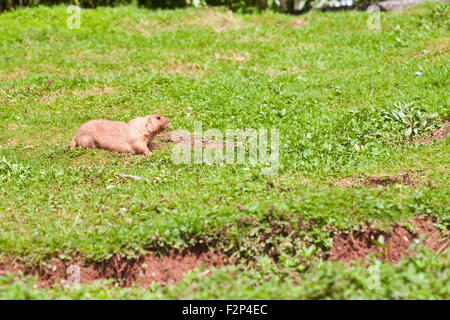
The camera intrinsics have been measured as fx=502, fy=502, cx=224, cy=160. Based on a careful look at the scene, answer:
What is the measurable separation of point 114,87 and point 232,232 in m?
6.56

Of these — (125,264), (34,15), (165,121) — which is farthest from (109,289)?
(34,15)

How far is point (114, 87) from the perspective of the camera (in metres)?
11.5

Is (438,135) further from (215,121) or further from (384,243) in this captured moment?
(215,121)

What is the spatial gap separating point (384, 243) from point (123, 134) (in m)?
4.68

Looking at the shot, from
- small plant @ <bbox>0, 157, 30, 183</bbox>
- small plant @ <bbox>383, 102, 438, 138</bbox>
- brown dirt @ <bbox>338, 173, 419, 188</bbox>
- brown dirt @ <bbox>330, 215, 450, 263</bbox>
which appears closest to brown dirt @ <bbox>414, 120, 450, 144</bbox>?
small plant @ <bbox>383, 102, 438, 138</bbox>

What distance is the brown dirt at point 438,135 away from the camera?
8.67 m

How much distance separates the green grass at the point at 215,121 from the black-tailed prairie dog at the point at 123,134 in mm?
202

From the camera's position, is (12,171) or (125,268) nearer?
(125,268)

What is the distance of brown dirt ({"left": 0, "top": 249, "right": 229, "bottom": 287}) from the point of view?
19.2ft

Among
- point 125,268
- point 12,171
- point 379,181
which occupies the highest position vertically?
point 379,181

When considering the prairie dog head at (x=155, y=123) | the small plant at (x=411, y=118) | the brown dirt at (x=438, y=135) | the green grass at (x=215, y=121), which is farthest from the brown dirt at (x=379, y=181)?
the prairie dog head at (x=155, y=123)

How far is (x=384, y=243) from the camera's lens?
6.22 meters

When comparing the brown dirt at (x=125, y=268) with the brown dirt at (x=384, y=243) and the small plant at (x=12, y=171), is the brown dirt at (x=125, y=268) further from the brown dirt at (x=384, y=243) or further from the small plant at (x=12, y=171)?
the small plant at (x=12, y=171)

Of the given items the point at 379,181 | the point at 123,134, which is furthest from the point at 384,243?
the point at 123,134
